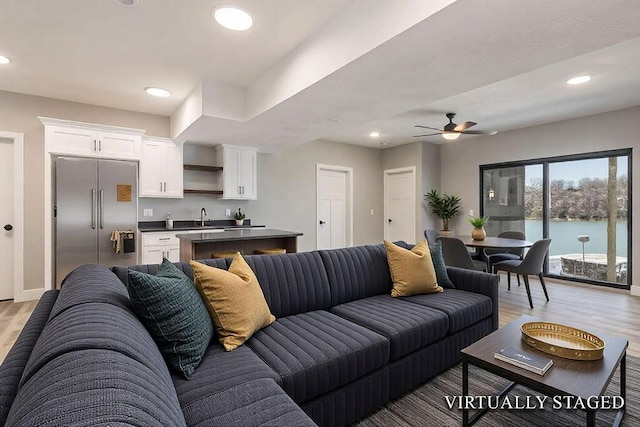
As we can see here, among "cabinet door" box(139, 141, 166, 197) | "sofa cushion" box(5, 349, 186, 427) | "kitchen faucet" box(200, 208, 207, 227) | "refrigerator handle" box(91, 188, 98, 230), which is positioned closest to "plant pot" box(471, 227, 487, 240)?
"kitchen faucet" box(200, 208, 207, 227)

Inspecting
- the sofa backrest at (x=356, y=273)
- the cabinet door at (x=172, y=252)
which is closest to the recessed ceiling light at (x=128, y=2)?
the sofa backrest at (x=356, y=273)

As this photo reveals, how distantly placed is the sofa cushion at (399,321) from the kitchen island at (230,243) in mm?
1559

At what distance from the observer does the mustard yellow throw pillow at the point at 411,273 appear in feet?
8.34

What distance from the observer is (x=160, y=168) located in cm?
451

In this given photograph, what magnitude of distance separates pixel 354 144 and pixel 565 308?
14.8 feet

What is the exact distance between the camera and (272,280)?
2117 millimetres

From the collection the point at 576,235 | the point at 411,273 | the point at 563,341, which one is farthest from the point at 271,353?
the point at 576,235

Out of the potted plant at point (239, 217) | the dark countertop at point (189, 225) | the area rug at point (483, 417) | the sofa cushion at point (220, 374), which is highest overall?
the potted plant at point (239, 217)

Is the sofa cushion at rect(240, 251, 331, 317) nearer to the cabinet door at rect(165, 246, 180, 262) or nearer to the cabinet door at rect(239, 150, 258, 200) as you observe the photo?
the cabinet door at rect(165, 246, 180, 262)

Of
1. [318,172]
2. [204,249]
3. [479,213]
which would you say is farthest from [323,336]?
[479,213]

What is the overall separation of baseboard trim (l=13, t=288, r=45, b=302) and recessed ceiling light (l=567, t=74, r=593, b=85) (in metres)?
6.81

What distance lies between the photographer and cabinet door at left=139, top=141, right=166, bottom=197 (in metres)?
4.37

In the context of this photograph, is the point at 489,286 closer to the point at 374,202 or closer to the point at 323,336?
the point at 323,336

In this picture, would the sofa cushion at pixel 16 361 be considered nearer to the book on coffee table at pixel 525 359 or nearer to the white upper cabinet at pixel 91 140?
the book on coffee table at pixel 525 359
